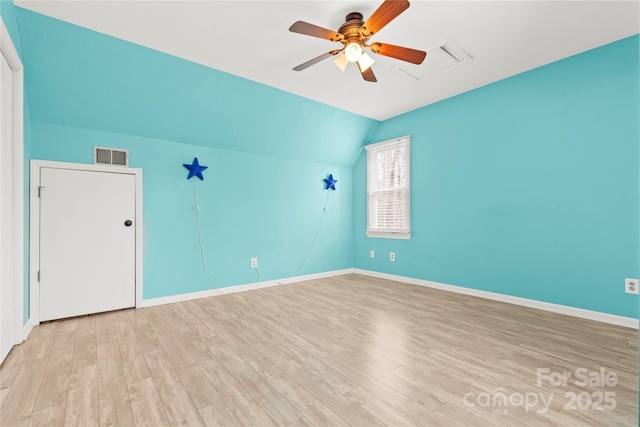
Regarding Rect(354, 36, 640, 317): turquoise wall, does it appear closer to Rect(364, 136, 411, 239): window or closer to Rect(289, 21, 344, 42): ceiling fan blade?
Rect(364, 136, 411, 239): window

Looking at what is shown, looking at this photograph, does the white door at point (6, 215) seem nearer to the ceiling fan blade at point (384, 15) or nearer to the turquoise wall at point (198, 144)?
the turquoise wall at point (198, 144)

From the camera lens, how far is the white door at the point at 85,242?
9.07 feet

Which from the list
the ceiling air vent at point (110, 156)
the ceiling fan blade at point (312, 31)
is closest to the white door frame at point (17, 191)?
the ceiling air vent at point (110, 156)

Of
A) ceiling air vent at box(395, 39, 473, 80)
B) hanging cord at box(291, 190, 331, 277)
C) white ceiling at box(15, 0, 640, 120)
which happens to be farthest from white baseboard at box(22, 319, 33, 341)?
ceiling air vent at box(395, 39, 473, 80)

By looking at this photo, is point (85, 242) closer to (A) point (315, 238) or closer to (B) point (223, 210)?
(B) point (223, 210)

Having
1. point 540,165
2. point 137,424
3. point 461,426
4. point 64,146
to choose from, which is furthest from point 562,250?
point 64,146

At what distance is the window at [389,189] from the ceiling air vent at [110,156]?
351 centimetres

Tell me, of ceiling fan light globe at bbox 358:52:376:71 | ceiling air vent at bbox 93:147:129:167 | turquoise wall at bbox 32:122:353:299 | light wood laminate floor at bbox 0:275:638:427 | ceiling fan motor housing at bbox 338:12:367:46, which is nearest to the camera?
light wood laminate floor at bbox 0:275:638:427

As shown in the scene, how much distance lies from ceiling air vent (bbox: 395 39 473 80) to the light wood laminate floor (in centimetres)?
258

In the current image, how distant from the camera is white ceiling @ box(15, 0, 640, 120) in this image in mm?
2105

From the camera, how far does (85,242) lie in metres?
2.93

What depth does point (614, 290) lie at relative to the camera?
2594mm

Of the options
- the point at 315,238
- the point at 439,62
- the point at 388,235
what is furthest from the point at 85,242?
the point at 439,62

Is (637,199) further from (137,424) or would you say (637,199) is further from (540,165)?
(137,424)
